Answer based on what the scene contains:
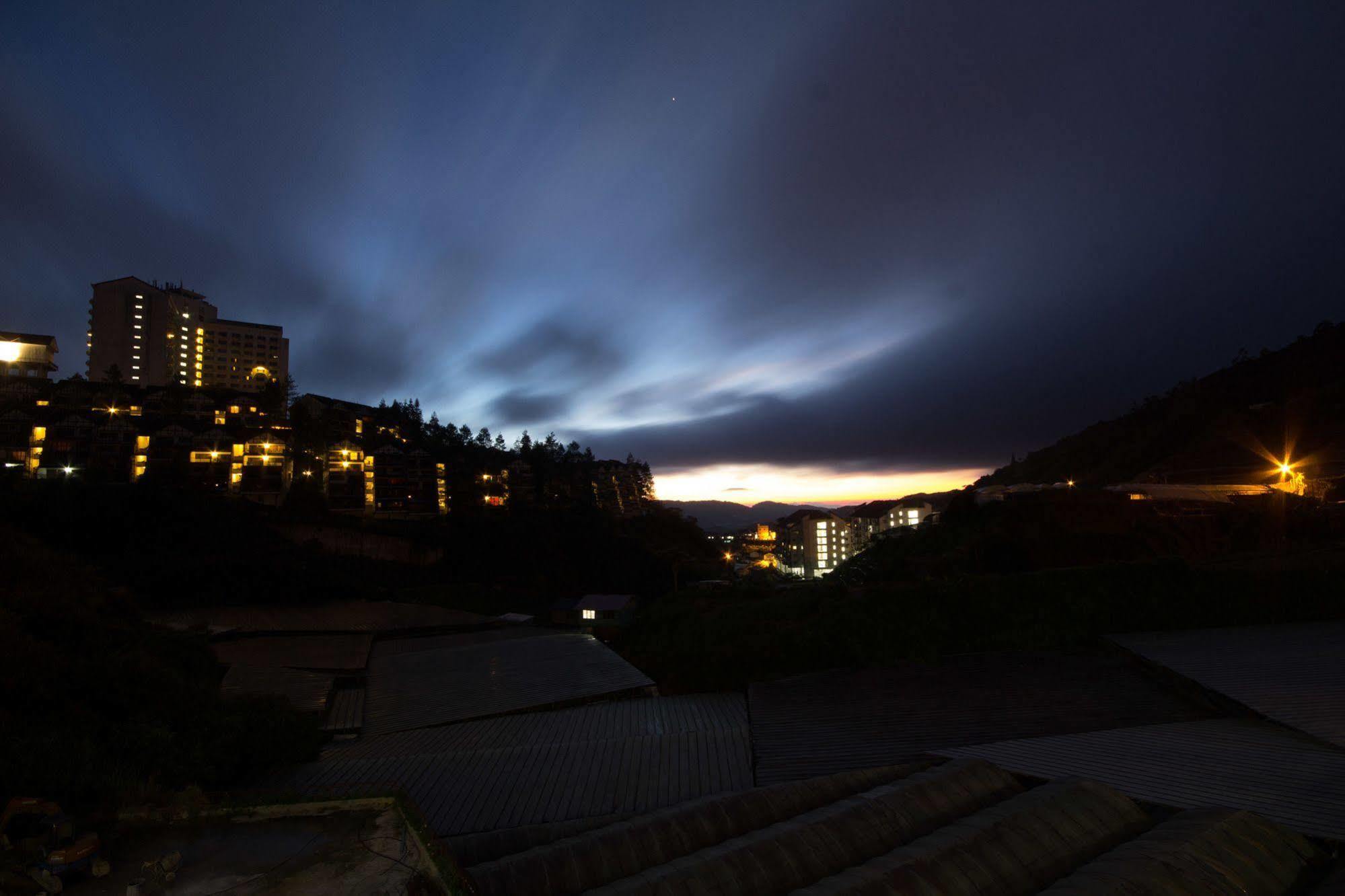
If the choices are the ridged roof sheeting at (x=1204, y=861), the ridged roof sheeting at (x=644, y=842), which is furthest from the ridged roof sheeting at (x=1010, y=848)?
the ridged roof sheeting at (x=644, y=842)

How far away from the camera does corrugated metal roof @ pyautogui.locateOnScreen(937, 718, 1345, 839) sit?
16.1 feet

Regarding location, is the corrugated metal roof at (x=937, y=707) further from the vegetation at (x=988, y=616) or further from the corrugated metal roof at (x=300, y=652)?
the corrugated metal roof at (x=300, y=652)

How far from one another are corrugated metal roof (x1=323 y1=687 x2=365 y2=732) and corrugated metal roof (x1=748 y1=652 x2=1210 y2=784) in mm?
7502

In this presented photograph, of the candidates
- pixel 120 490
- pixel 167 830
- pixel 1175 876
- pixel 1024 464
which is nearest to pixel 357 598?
pixel 120 490

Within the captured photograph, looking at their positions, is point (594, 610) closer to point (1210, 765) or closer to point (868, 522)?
point (1210, 765)

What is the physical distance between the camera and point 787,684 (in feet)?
36.3

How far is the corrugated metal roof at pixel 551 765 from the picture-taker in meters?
7.19

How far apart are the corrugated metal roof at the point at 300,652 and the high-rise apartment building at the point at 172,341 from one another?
54.1 metres

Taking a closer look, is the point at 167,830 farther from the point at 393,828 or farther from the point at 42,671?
the point at 42,671

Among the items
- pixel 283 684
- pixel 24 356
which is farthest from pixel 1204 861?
pixel 24 356

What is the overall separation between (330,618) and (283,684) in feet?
27.7

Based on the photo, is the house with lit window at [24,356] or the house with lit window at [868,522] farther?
the house with lit window at [868,522]

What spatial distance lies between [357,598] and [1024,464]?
55.0 meters

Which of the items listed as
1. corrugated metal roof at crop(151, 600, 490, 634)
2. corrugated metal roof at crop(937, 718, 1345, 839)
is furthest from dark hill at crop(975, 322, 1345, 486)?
corrugated metal roof at crop(151, 600, 490, 634)
